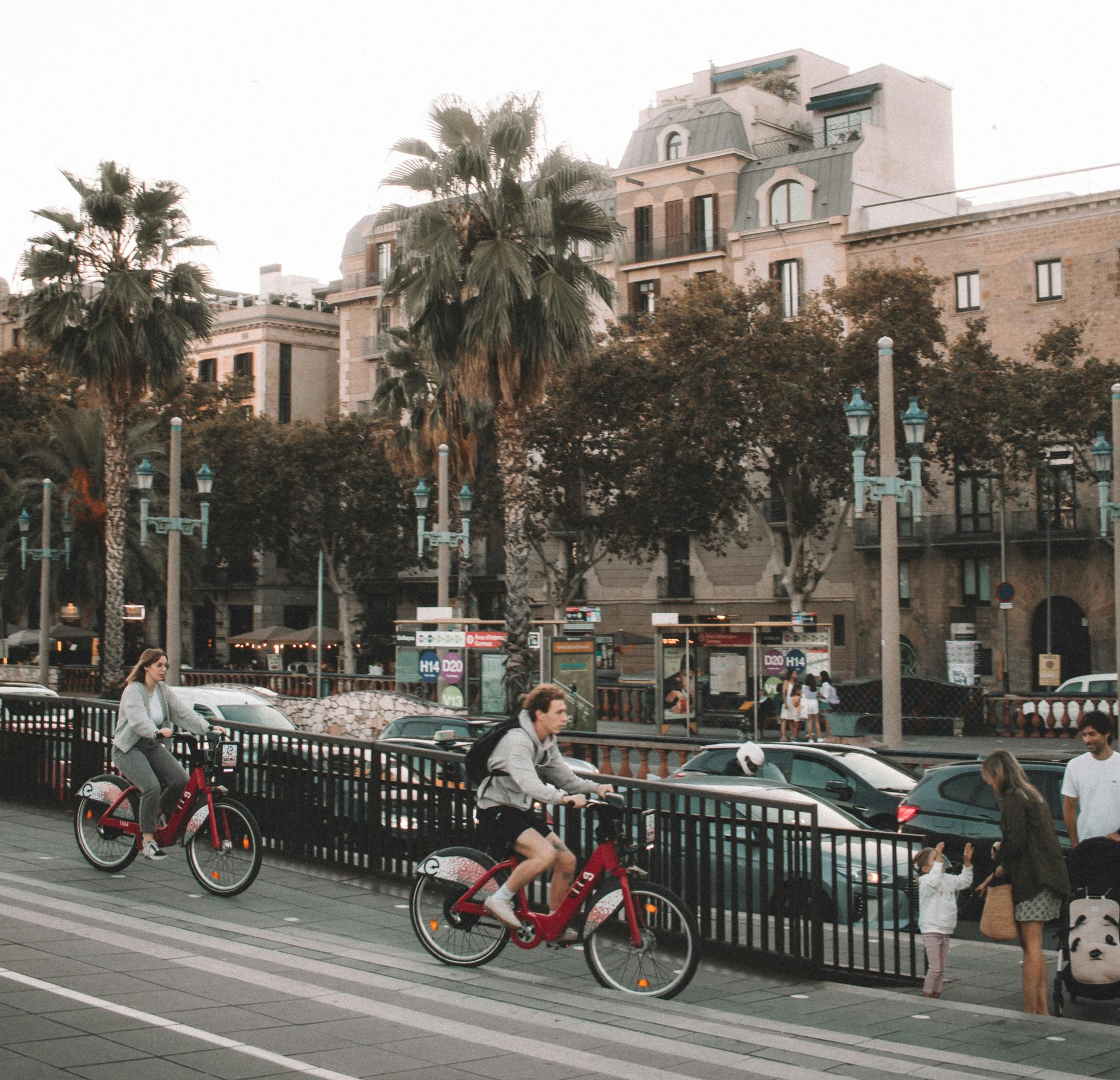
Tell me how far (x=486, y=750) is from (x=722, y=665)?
24.0 metres

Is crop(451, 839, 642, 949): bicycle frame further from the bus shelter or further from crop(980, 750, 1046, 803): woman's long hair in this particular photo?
the bus shelter

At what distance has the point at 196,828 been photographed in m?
10.9

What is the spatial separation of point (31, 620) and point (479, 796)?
226 ft

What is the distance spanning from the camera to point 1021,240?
4878 centimetres

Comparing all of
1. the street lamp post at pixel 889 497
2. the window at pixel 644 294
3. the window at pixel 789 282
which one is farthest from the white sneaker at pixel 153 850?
the window at pixel 644 294

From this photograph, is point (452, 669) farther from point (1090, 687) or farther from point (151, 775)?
point (151, 775)

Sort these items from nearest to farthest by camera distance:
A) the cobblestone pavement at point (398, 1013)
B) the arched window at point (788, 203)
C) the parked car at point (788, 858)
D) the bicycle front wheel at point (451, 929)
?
the cobblestone pavement at point (398, 1013)
the bicycle front wheel at point (451, 929)
the parked car at point (788, 858)
the arched window at point (788, 203)

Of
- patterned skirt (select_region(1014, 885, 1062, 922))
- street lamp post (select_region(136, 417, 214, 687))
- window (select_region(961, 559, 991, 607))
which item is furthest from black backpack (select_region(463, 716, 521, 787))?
window (select_region(961, 559, 991, 607))

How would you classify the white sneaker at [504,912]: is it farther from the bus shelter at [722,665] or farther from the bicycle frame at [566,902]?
the bus shelter at [722,665]

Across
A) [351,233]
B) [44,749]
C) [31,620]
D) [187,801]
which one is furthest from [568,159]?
[31,620]

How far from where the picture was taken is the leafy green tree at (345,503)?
195ft

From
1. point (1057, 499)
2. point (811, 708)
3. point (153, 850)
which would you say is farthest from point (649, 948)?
point (1057, 499)

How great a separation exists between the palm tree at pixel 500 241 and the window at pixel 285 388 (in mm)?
44798

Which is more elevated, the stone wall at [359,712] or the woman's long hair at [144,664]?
the woman's long hair at [144,664]
